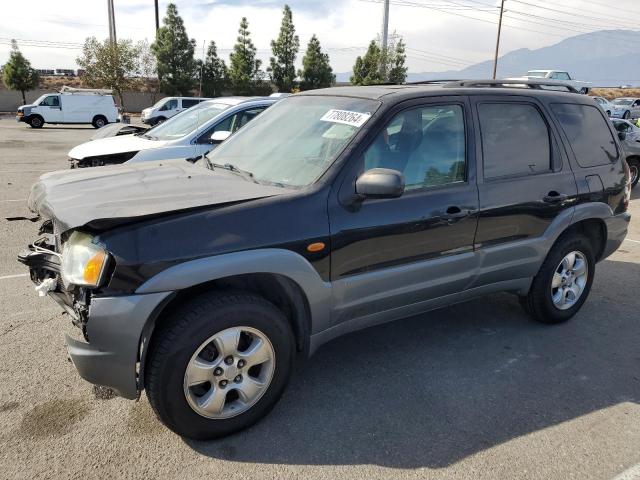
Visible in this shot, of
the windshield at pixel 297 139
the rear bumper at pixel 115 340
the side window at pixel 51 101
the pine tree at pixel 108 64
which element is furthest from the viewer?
the pine tree at pixel 108 64

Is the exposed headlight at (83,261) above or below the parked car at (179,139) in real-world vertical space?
below

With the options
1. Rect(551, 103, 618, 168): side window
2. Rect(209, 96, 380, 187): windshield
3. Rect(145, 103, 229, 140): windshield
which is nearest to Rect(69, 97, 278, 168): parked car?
Rect(145, 103, 229, 140): windshield

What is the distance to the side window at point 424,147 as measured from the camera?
316cm

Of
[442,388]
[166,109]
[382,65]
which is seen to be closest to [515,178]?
[442,388]

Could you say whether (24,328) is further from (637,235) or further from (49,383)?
(637,235)

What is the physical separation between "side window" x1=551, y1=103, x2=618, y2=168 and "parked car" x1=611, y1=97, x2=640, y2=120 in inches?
1124

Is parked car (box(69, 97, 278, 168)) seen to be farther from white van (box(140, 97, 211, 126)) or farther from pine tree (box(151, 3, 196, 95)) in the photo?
pine tree (box(151, 3, 196, 95))

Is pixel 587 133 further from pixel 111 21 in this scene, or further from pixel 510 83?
pixel 111 21

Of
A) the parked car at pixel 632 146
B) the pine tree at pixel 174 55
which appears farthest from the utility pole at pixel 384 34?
the parked car at pixel 632 146

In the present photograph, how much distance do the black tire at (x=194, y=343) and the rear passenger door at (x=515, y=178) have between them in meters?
1.67

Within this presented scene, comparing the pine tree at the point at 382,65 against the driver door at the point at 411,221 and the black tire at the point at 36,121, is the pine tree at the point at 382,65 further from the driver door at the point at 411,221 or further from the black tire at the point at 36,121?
the driver door at the point at 411,221

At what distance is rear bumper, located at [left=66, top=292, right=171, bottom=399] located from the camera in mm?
2344

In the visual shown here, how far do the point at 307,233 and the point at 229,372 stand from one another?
85 centimetres

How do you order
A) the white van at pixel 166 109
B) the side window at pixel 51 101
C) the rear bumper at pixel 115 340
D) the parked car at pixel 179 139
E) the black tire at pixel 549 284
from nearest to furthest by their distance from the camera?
the rear bumper at pixel 115 340, the black tire at pixel 549 284, the parked car at pixel 179 139, the white van at pixel 166 109, the side window at pixel 51 101
